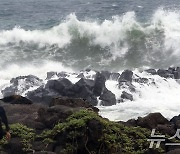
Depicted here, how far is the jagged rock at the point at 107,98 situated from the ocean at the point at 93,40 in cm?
115

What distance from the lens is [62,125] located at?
299 inches

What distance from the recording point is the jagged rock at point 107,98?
13852mm

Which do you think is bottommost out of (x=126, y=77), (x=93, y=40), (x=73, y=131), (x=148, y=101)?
(x=148, y=101)

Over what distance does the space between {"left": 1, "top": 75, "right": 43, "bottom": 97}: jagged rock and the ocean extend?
0.88m

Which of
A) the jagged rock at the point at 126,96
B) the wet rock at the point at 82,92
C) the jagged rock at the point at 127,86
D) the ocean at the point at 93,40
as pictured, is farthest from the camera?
the ocean at the point at 93,40

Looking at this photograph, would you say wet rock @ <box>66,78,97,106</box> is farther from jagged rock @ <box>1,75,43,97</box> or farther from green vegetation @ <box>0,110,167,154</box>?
green vegetation @ <box>0,110,167,154</box>

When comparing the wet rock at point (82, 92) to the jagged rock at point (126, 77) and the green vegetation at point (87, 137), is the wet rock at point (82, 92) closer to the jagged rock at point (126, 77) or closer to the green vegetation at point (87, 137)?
the jagged rock at point (126, 77)

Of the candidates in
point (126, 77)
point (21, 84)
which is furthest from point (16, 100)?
point (126, 77)

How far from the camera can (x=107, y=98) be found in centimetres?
1401

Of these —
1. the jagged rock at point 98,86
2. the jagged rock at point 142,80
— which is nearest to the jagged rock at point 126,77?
the jagged rock at point 142,80

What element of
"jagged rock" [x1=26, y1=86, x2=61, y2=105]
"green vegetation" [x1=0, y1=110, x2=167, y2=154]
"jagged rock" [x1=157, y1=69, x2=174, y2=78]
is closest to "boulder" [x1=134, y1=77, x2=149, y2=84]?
"jagged rock" [x1=157, y1=69, x2=174, y2=78]

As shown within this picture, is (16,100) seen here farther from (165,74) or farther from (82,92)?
(165,74)

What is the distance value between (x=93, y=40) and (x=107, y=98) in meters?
13.6

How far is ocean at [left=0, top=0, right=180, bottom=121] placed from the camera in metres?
21.9
